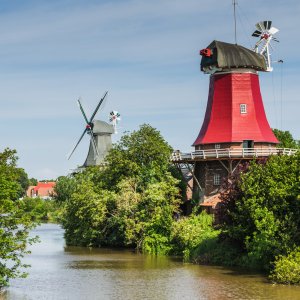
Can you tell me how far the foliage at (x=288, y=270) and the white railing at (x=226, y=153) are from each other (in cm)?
1712

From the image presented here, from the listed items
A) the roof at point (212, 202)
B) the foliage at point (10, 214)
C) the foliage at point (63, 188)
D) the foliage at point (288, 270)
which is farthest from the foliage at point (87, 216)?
the foliage at point (63, 188)

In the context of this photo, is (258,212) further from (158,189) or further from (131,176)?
(131,176)

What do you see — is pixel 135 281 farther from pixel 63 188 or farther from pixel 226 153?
pixel 63 188

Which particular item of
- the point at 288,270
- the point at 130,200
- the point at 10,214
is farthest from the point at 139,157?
the point at 10,214

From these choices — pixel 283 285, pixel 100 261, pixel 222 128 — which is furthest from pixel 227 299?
pixel 222 128

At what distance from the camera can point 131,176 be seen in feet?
149

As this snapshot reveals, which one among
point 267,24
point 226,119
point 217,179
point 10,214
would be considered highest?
point 267,24

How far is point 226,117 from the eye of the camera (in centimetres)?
4772

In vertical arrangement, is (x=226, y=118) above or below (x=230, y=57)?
below

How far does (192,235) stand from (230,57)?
618 inches

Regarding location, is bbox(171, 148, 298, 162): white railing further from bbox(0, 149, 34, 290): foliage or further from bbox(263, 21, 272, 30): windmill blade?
bbox(0, 149, 34, 290): foliage

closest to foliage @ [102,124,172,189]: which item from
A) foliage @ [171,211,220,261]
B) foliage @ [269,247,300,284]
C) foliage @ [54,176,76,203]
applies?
foliage @ [171,211,220,261]

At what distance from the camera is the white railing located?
44844mm

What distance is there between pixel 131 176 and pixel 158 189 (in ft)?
11.1
